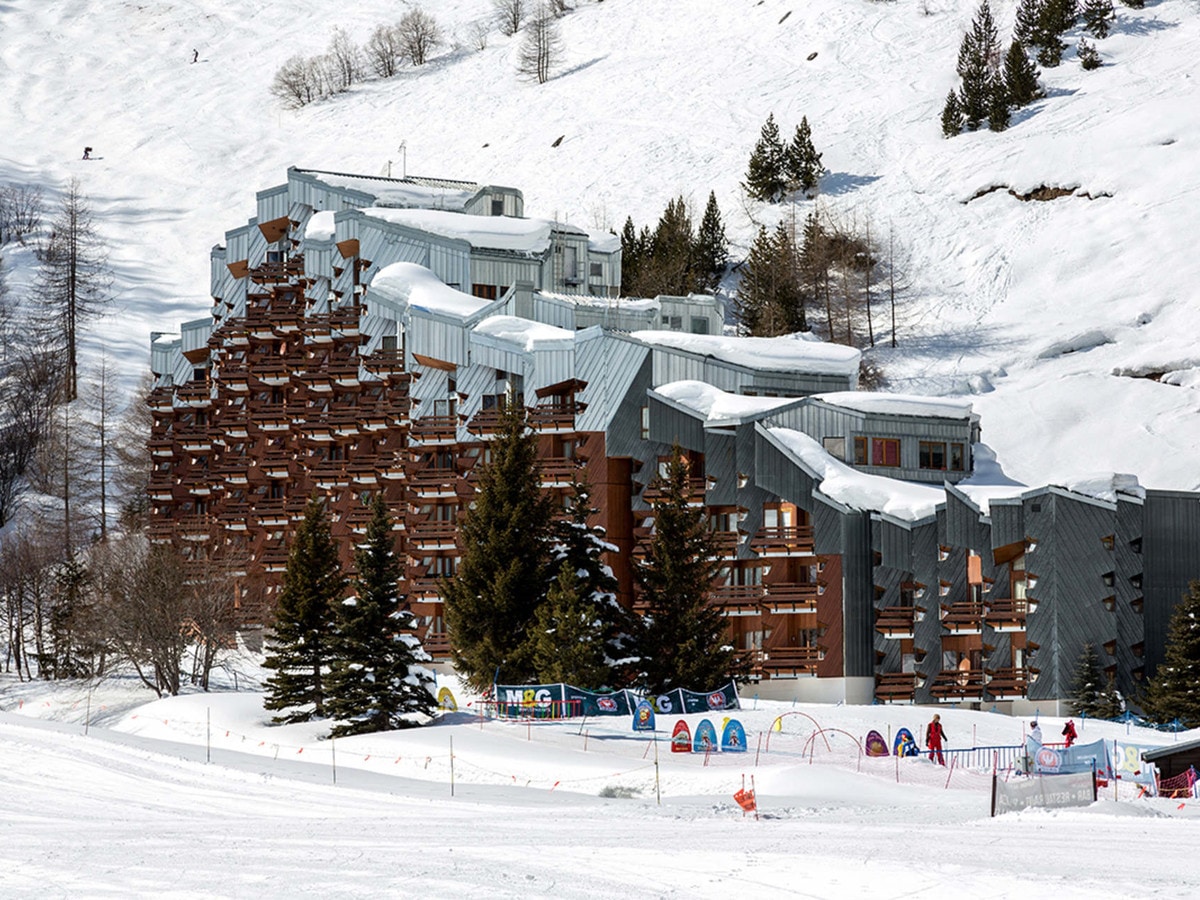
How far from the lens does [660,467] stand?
8775 centimetres

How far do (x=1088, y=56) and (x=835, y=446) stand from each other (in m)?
75.6

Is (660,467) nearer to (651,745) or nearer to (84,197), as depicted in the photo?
(651,745)

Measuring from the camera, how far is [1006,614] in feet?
252

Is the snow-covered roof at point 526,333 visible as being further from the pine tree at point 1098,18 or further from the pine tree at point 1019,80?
the pine tree at point 1098,18

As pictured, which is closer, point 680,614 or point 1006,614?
point 680,614

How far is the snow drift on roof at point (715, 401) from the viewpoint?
8531 cm

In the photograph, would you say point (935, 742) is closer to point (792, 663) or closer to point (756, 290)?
point (792, 663)

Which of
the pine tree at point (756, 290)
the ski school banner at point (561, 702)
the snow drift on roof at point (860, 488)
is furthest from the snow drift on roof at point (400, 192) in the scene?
the ski school banner at point (561, 702)

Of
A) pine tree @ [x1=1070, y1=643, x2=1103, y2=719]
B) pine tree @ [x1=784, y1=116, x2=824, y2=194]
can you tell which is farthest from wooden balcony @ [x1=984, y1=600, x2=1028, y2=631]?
pine tree @ [x1=784, y1=116, x2=824, y2=194]

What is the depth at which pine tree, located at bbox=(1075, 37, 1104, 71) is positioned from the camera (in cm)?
14775

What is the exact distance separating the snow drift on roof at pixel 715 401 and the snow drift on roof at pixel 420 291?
585 inches

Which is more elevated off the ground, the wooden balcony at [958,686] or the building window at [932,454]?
the building window at [932,454]

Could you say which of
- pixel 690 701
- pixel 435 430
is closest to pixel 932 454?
pixel 435 430

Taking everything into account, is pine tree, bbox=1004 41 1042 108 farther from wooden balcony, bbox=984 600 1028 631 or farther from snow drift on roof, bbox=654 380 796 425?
wooden balcony, bbox=984 600 1028 631
